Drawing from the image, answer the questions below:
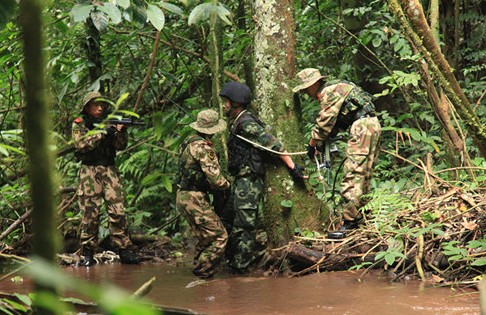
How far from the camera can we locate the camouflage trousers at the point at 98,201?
8.48m

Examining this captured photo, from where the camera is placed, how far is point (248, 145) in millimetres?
7277

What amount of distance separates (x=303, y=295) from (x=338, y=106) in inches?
93.0

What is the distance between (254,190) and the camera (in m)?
7.26

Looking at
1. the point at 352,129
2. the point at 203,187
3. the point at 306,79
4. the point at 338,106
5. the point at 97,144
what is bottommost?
the point at 203,187

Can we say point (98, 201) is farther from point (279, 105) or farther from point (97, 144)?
point (279, 105)

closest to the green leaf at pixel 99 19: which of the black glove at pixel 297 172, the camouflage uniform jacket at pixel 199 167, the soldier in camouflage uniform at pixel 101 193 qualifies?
the camouflage uniform jacket at pixel 199 167

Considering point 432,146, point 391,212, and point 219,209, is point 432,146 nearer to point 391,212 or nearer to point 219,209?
point 391,212

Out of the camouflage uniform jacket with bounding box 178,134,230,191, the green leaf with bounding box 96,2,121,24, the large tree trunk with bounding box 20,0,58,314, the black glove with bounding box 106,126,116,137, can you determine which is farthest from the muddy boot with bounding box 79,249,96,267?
the large tree trunk with bounding box 20,0,58,314

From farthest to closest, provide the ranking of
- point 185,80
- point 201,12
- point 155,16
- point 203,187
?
point 185,80
point 203,187
point 155,16
point 201,12

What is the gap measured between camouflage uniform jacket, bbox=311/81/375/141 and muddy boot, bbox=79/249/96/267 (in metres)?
3.43

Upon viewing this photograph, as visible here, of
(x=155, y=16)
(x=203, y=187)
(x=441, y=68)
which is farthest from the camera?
(x=203, y=187)

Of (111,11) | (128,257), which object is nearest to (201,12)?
(111,11)

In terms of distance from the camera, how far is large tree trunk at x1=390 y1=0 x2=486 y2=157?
388cm

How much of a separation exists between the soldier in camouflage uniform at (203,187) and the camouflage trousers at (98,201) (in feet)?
4.99
